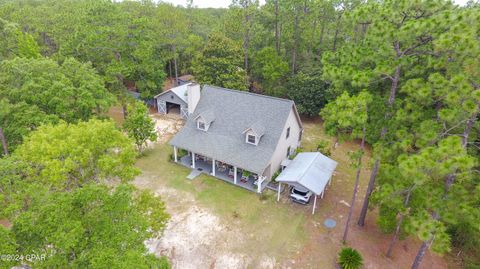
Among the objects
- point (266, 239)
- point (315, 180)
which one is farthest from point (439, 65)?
point (266, 239)

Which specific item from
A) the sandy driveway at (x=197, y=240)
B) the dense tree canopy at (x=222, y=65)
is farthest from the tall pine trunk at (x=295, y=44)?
the sandy driveway at (x=197, y=240)

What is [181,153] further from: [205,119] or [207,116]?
[207,116]

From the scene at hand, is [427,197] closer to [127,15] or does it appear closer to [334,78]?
[334,78]

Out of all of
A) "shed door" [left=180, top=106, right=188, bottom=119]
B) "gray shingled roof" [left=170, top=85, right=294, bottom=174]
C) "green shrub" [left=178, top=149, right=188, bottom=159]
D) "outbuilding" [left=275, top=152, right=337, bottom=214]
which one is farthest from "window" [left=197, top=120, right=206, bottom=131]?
"shed door" [left=180, top=106, right=188, bottom=119]

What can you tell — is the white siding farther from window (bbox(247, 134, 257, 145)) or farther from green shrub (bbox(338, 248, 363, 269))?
green shrub (bbox(338, 248, 363, 269))

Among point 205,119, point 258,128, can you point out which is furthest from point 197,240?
point 205,119

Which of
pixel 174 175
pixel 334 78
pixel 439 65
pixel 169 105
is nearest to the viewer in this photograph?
pixel 439 65
